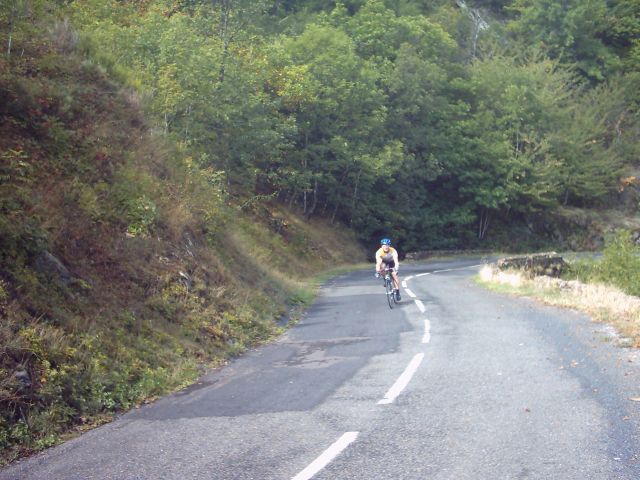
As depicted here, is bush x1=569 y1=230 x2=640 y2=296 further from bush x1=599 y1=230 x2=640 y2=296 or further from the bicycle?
the bicycle

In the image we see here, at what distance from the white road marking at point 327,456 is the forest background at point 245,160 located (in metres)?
2.95

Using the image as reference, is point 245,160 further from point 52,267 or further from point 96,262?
point 52,267

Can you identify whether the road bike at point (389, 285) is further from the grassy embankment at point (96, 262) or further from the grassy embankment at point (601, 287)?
the grassy embankment at point (601, 287)

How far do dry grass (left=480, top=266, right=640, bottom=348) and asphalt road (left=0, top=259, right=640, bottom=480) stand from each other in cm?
68

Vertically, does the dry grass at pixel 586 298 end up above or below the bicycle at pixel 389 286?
below

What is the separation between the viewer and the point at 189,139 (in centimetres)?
2412

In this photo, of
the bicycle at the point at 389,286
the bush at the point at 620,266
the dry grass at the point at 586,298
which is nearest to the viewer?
the dry grass at the point at 586,298

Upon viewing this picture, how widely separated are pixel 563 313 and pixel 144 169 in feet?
33.2

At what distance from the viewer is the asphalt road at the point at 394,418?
235 inches

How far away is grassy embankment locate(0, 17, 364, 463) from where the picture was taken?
8.31 m

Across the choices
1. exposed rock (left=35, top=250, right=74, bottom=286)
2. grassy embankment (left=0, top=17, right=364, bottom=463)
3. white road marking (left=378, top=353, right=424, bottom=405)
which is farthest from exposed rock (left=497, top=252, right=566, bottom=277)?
exposed rock (left=35, top=250, right=74, bottom=286)

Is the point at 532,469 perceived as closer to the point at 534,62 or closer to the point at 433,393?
the point at 433,393

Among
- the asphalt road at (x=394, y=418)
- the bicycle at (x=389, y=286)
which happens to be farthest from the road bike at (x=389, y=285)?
the asphalt road at (x=394, y=418)

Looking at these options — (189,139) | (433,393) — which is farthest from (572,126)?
(433,393)
